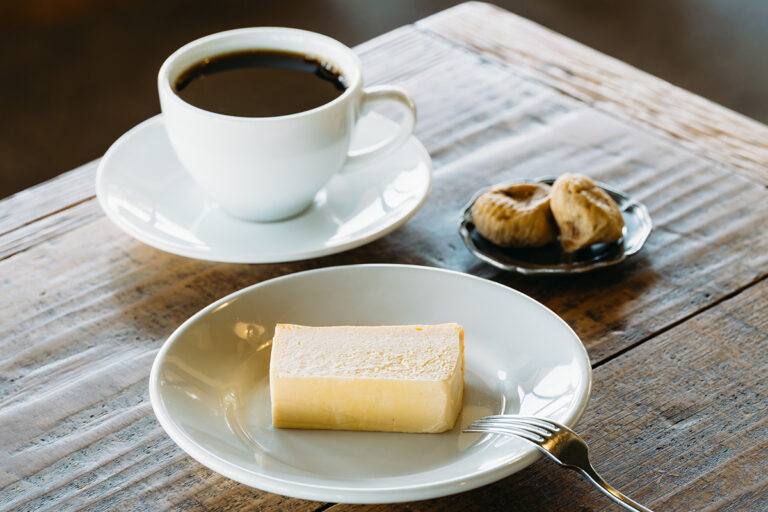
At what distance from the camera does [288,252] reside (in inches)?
→ 29.6

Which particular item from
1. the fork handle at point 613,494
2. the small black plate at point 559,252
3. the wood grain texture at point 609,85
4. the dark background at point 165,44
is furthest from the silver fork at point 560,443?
the dark background at point 165,44

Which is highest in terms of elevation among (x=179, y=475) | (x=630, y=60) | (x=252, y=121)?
(x=252, y=121)

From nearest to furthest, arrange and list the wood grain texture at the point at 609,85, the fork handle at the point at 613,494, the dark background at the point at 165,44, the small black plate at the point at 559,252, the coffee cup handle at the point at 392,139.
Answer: the fork handle at the point at 613,494 → the small black plate at the point at 559,252 → the coffee cup handle at the point at 392,139 → the wood grain texture at the point at 609,85 → the dark background at the point at 165,44

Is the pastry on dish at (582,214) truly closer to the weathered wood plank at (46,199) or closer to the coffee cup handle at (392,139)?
the coffee cup handle at (392,139)

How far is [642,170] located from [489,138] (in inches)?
6.7

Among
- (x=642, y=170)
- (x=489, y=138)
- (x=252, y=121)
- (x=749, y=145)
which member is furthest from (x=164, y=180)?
(x=749, y=145)

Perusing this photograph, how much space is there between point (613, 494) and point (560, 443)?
1.7 inches

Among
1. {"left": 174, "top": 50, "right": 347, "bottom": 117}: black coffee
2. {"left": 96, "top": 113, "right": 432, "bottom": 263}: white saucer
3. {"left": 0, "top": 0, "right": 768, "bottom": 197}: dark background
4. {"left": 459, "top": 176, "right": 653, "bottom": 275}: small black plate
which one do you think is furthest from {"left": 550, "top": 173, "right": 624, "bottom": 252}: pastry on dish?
{"left": 0, "top": 0, "right": 768, "bottom": 197}: dark background

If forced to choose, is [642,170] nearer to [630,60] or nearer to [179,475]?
[179,475]

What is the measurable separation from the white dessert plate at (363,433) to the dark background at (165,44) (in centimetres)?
164

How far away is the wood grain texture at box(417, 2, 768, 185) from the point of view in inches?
37.7

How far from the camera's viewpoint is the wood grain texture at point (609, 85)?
958 millimetres

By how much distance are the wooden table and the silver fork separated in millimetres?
45

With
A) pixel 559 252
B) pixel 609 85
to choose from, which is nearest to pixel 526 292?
pixel 559 252
